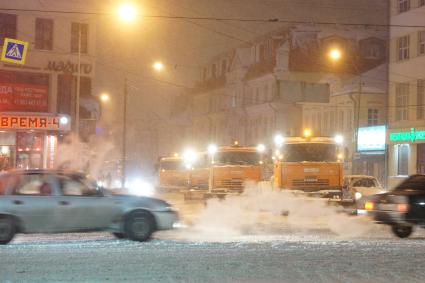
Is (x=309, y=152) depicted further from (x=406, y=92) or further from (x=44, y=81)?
(x=406, y=92)

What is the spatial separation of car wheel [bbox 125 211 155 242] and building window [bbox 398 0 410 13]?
34531 millimetres

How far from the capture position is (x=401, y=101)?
45.6 meters

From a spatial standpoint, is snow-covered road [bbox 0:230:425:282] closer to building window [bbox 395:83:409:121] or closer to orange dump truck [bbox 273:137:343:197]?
orange dump truck [bbox 273:137:343:197]

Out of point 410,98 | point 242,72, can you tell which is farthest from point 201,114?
point 410,98

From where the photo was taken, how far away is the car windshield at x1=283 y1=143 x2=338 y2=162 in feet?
79.7

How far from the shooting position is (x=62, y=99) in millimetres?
40250

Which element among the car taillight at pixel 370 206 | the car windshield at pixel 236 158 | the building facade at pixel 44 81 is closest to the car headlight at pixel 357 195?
the car windshield at pixel 236 158

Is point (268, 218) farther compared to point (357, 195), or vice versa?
point (357, 195)

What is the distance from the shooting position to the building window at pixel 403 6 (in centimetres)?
4453

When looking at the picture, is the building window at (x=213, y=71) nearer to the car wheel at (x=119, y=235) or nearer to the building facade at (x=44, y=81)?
the building facade at (x=44, y=81)

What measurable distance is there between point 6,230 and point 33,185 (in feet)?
3.47

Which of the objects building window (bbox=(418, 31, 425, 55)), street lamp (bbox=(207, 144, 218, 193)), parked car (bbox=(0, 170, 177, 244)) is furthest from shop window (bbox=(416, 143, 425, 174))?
parked car (bbox=(0, 170, 177, 244))

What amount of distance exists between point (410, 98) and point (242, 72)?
2359cm

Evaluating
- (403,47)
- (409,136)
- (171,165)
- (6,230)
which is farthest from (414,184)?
(403,47)
